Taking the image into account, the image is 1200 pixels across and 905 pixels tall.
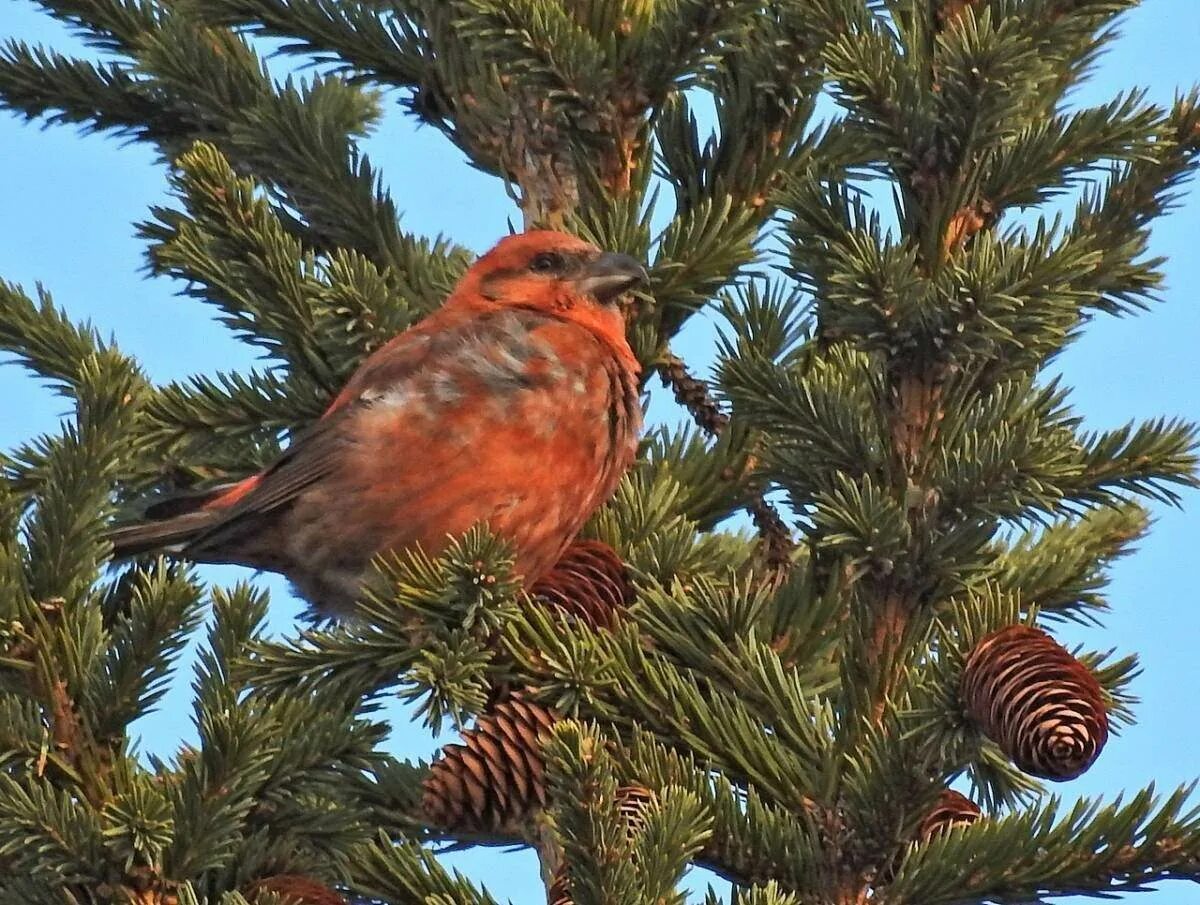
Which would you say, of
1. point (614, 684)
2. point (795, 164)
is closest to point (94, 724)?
point (614, 684)

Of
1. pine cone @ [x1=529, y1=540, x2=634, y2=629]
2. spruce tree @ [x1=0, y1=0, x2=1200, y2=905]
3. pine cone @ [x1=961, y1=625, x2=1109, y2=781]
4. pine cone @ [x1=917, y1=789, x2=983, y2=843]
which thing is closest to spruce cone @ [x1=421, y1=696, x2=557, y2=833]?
spruce tree @ [x1=0, y1=0, x2=1200, y2=905]

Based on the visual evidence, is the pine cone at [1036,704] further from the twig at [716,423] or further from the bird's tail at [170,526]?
the bird's tail at [170,526]

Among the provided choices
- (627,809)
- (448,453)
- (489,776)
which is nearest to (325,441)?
(448,453)

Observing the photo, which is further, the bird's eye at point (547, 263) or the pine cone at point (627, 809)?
the bird's eye at point (547, 263)

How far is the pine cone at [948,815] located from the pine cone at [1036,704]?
0.93 feet

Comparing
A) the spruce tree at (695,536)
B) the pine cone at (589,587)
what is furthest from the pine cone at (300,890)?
the pine cone at (589,587)

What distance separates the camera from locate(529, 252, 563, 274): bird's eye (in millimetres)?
3557

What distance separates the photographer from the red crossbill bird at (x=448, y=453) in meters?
3.26

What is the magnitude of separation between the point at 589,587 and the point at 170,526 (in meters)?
0.91

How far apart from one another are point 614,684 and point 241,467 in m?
1.28

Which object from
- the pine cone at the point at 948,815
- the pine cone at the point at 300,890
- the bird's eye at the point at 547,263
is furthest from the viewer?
the bird's eye at the point at 547,263

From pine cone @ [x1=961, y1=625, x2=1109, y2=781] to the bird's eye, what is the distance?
1.72 meters

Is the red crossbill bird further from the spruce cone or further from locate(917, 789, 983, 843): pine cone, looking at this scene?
locate(917, 789, 983, 843): pine cone

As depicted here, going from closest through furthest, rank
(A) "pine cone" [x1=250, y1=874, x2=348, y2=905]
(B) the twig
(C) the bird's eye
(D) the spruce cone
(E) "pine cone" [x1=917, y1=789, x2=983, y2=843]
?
(A) "pine cone" [x1=250, y1=874, x2=348, y2=905] < (E) "pine cone" [x1=917, y1=789, x2=983, y2=843] < (D) the spruce cone < (B) the twig < (C) the bird's eye
